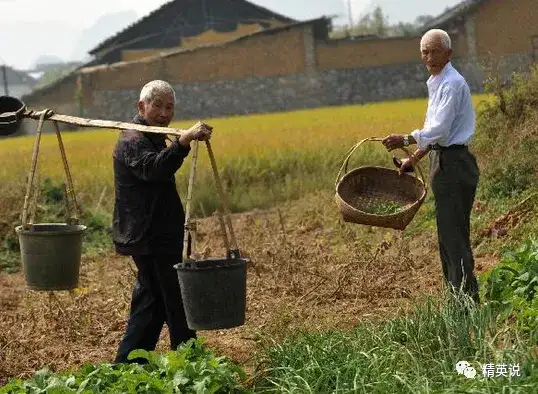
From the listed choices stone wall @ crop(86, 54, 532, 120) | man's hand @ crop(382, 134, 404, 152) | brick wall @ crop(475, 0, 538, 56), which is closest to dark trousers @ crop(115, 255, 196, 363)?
man's hand @ crop(382, 134, 404, 152)

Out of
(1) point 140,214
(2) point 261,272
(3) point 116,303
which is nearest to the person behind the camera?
(1) point 140,214

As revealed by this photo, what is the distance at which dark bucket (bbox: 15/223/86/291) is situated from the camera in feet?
19.9

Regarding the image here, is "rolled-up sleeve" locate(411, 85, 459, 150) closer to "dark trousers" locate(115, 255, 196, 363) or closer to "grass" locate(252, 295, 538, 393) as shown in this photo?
"grass" locate(252, 295, 538, 393)

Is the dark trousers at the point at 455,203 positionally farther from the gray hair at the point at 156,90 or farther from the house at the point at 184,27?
the house at the point at 184,27

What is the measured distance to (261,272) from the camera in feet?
29.0

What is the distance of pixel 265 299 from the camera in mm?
7879

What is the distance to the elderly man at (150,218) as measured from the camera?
18.6 ft

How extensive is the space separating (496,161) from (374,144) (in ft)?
13.5

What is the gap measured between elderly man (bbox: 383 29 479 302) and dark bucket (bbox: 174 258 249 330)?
147 centimetres

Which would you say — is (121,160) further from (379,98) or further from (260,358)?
(379,98)

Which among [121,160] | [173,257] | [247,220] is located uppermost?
[121,160]

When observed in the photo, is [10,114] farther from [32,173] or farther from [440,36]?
[440,36]

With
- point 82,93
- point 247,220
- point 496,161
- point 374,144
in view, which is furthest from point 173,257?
point 82,93

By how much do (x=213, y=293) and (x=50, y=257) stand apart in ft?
4.56
